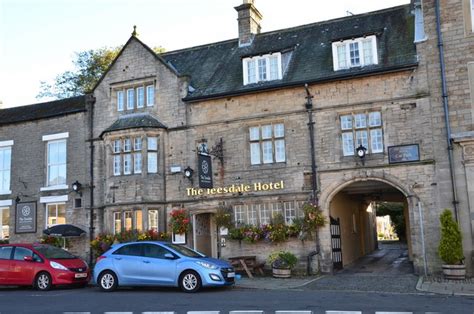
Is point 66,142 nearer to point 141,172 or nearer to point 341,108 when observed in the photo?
point 141,172

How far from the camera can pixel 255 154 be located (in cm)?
2098

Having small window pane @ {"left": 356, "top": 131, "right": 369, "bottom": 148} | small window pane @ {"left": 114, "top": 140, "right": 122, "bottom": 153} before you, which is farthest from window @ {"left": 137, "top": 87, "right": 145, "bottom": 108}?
small window pane @ {"left": 356, "top": 131, "right": 369, "bottom": 148}

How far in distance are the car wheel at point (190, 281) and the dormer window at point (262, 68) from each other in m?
9.35

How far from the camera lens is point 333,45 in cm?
2038

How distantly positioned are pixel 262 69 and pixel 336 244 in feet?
25.6

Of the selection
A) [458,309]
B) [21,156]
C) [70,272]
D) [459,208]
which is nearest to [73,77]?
[21,156]

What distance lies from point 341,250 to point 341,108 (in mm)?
6222

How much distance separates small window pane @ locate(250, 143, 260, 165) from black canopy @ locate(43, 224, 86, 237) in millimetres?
8287

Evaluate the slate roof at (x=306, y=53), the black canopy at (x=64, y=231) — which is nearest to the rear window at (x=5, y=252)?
the black canopy at (x=64, y=231)

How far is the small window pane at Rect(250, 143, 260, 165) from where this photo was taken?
68.6 ft

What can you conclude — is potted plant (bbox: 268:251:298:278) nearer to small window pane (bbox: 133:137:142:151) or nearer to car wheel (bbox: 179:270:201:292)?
car wheel (bbox: 179:270:201:292)

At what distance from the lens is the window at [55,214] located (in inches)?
949

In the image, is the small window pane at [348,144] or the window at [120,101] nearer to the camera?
the small window pane at [348,144]

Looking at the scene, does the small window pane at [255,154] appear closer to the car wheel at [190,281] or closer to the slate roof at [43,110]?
the car wheel at [190,281]
